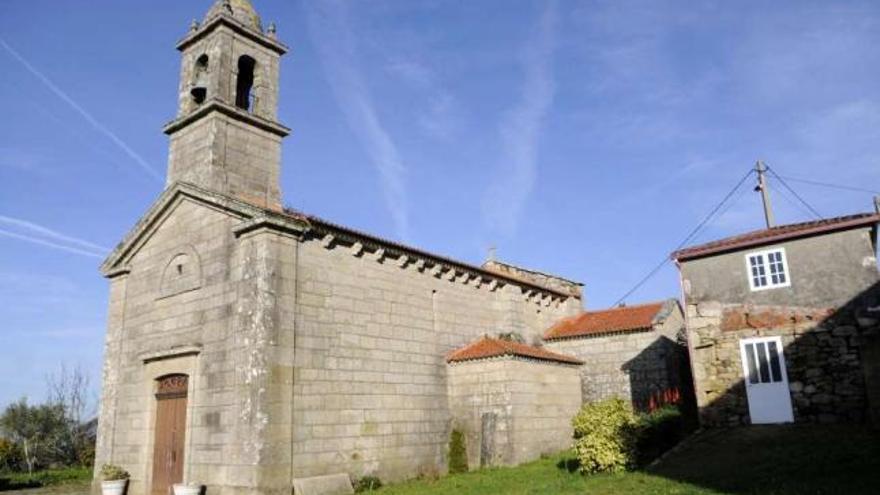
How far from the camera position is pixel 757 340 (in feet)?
49.2

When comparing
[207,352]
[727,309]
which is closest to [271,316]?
[207,352]

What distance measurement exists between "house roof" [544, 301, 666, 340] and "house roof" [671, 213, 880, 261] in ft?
17.0

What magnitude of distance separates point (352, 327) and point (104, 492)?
22.4 ft

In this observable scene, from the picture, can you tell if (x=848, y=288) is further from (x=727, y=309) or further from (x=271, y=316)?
(x=271, y=316)

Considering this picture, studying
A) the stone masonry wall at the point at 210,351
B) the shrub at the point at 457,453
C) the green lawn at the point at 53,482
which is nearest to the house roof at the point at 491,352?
the shrub at the point at 457,453

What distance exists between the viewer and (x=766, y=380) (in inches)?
582

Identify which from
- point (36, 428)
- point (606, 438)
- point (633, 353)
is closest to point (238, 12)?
point (606, 438)

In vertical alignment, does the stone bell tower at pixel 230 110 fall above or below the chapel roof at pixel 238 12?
below

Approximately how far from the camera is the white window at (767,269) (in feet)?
49.6

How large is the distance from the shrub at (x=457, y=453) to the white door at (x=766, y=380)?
23.2ft

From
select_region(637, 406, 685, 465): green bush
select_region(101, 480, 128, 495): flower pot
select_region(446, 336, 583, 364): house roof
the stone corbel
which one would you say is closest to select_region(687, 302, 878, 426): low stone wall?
select_region(637, 406, 685, 465): green bush

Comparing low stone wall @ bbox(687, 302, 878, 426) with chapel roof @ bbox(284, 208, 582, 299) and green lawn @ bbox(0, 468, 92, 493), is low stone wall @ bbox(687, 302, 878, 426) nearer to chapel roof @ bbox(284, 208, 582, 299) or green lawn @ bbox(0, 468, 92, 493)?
chapel roof @ bbox(284, 208, 582, 299)

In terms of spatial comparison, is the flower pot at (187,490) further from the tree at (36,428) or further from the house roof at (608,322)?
the tree at (36,428)

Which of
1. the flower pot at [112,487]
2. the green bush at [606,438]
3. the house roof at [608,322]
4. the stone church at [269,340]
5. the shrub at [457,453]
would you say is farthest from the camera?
the house roof at [608,322]
